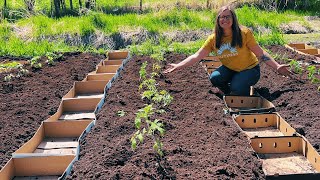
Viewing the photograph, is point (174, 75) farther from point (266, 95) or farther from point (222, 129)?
point (222, 129)

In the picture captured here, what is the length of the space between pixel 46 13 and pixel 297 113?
8766 mm

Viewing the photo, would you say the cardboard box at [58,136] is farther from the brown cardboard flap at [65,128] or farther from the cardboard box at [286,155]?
the cardboard box at [286,155]

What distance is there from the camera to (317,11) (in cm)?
1240

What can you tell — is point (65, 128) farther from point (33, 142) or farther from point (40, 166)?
point (40, 166)

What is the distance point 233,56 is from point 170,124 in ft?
5.25

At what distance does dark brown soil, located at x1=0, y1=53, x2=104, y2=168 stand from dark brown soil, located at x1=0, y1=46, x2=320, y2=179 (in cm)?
1

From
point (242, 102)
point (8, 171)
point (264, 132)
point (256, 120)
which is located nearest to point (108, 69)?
point (242, 102)

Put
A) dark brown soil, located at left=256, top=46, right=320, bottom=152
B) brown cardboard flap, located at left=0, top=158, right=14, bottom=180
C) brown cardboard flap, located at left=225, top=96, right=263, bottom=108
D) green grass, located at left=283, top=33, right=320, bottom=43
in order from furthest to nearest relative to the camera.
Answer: green grass, located at left=283, top=33, right=320, bottom=43, brown cardboard flap, located at left=225, top=96, right=263, bottom=108, dark brown soil, located at left=256, top=46, right=320, bottom=152, brown cardboard flap, located at left=0, top=158, right=14, bottom=180

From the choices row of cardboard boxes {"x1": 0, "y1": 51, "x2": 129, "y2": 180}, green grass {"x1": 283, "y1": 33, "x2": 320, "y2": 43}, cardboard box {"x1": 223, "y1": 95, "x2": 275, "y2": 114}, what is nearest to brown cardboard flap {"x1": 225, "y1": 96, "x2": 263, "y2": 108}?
cardboard box {"x1": 223, "y1": 95, "x2": 275, "y2": 114}

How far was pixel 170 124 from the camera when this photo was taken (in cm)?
450

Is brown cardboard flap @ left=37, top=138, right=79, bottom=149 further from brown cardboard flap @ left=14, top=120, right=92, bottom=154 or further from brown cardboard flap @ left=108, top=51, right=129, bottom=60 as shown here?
brown cardboard flap @ left=108, top=51, right=129, bottom=60

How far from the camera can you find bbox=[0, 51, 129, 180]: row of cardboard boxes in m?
3.91

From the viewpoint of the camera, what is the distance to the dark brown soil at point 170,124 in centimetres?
356

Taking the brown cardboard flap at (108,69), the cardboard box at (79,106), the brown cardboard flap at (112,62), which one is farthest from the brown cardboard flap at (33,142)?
the brown cardboard flap at (112,62)
